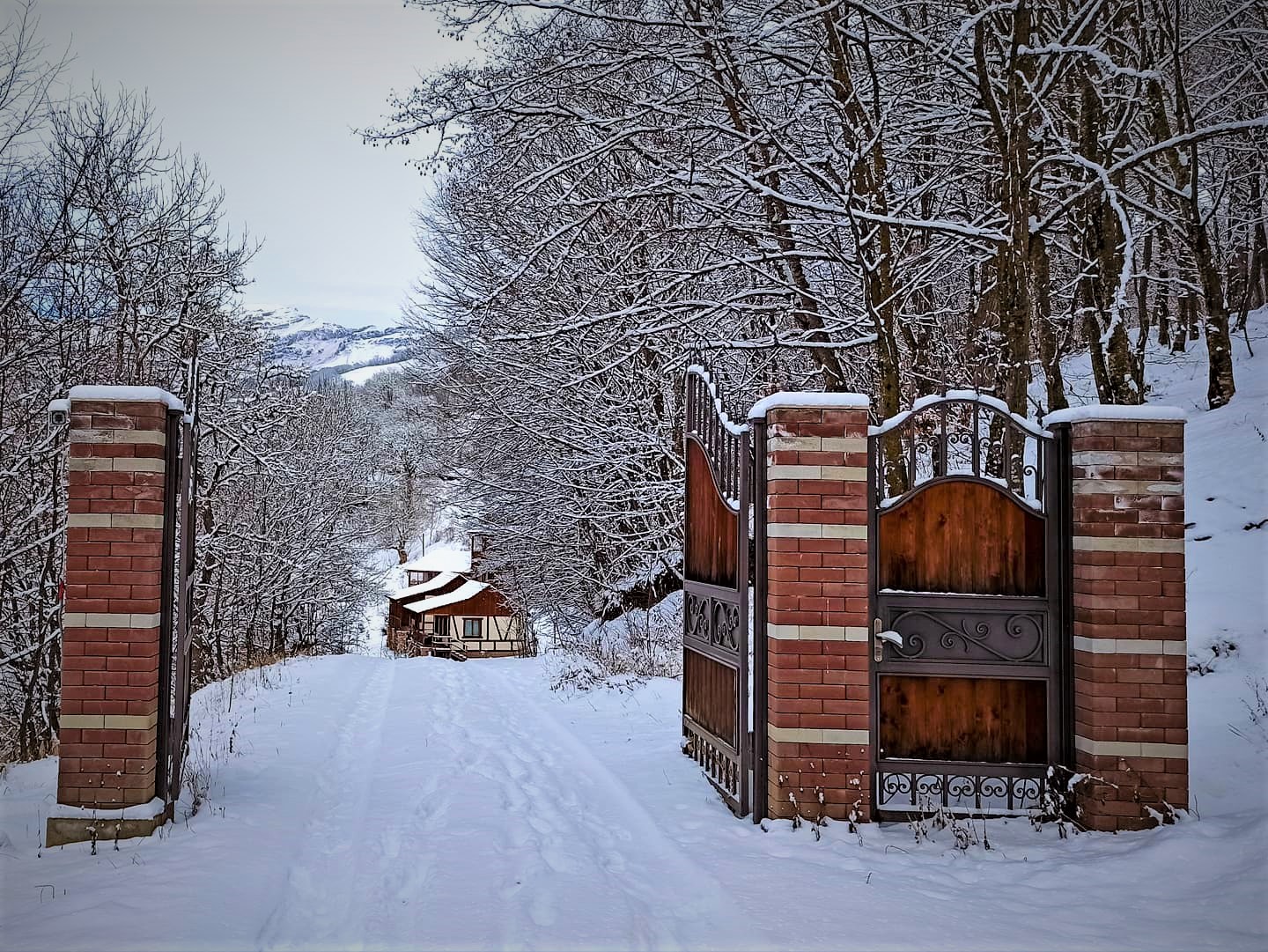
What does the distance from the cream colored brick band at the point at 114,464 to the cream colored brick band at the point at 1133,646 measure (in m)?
5.95

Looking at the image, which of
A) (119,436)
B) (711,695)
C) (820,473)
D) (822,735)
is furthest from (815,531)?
(119,436)

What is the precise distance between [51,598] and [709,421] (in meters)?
11.6

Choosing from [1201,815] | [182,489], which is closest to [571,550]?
[182,489]

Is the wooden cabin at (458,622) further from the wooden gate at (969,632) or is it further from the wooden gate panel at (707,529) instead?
the wooden gate at (969,632)

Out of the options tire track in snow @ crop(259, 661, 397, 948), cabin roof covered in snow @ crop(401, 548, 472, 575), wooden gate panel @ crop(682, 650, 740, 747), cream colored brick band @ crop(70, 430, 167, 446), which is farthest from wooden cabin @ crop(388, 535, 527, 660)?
cream colored brick band @ crop(70, 430, 167, 446)

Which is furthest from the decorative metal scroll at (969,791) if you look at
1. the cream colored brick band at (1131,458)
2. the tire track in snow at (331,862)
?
the tire track in snow at (331,862)

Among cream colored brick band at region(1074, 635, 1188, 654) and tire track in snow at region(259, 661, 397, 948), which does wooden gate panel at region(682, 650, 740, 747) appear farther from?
tire track in snow at region(259, 661, 397, 948)

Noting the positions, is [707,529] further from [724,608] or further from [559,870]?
[559,870]

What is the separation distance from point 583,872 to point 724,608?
222cm

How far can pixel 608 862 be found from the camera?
5062 millimetres

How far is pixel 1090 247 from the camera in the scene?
33.0 feet

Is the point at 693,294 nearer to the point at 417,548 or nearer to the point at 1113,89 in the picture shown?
the point at 1113,89

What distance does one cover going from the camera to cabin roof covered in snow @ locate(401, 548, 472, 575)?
145ft

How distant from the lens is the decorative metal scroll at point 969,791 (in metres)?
5.65
